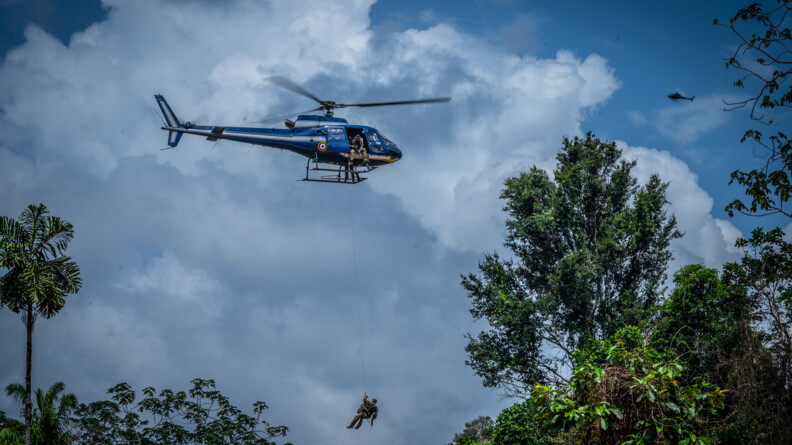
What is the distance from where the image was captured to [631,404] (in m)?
11.8

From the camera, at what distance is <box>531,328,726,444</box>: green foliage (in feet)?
37.2

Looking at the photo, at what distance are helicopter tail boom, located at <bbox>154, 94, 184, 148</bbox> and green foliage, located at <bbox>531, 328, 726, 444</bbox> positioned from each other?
60.4ft

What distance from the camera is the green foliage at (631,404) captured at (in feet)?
37.2

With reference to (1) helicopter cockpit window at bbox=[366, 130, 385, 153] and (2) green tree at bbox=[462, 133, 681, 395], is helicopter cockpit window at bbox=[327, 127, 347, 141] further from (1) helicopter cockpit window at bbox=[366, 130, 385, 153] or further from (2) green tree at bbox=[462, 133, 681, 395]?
(2) green tree at bbox=[462, 133, 681, 395]

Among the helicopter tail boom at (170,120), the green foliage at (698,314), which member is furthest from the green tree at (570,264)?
the helicopter tail boom at (170,120)

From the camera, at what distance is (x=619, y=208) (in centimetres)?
3112

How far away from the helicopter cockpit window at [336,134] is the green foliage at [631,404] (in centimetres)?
1326

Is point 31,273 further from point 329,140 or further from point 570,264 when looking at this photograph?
point 570,264

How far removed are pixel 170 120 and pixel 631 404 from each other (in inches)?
779

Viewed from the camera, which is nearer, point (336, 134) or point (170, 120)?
point (336, 134)

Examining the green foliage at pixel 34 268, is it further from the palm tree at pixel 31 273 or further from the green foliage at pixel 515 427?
the green foliage at pixel 515 427

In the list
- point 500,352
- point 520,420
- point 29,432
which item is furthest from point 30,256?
point 500,352

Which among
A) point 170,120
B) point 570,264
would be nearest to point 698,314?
point 570,264

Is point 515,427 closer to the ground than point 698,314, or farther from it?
closer to the ground
